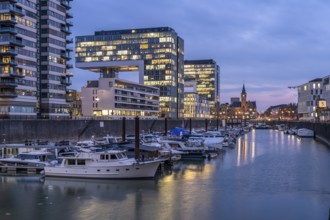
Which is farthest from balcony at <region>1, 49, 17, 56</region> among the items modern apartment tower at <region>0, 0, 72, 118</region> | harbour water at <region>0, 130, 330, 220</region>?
harbour water at <region>0, 130, 330, 220</region>

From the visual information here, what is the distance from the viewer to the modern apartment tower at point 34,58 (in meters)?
118

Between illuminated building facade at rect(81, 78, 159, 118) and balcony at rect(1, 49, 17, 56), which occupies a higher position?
balcony at rect(1, 49, 17, 56)

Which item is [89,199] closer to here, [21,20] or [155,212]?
[155,212]

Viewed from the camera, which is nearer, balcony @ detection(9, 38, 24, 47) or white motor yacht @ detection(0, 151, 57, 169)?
white motor yacht @ detection(0, 151, 57, 169)

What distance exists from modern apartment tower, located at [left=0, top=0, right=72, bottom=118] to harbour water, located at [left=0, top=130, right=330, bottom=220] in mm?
68896

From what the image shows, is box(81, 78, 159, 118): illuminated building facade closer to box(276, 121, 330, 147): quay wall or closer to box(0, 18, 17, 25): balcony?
box(0, 18, 17, 25): balcony

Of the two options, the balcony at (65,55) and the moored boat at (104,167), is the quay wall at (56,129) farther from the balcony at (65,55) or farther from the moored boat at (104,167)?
the moored boat at (104,167)

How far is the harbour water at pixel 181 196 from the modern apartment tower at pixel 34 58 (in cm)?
6890

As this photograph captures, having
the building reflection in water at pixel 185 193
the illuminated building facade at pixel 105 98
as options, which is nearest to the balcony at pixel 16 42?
the illuminated building facade at pixel 105 98

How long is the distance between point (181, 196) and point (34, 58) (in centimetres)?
9521

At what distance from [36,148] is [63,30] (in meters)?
88.0

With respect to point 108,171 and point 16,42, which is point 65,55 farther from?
point 108,171

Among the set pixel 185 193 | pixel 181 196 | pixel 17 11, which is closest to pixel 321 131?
pixel 17 11

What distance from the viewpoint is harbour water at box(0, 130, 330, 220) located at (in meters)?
38.4
